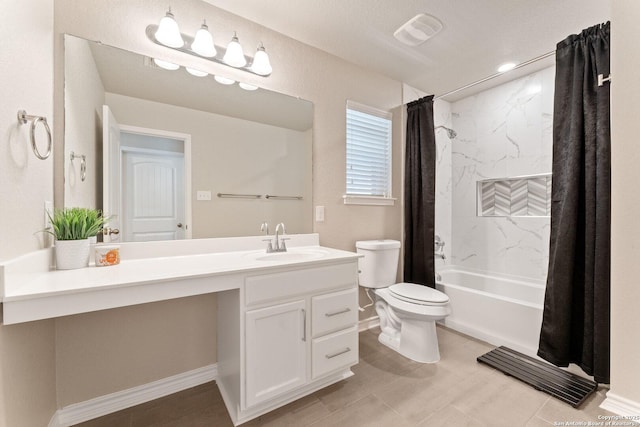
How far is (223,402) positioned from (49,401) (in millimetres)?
772

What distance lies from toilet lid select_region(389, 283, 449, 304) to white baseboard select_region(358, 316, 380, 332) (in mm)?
514

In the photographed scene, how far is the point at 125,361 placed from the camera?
143 centimetres

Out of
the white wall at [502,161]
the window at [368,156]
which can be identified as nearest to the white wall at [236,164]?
the window at [368,156]

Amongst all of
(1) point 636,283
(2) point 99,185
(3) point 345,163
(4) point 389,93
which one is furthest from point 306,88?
(1) point 636,283

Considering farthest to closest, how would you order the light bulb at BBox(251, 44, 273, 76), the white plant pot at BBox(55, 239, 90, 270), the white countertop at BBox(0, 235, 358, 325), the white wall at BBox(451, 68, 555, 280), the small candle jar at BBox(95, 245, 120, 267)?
the white wall at BBox(451, 68, 555, 280)
the light bulb at BBox(251, 44, 273, 76)
the small candle jar at BBox(95, 245, 120, 267)
the white plant pot at BBox(55, 239, 90, 270)
the white countertop at BBox(0, 235, 358, 325)

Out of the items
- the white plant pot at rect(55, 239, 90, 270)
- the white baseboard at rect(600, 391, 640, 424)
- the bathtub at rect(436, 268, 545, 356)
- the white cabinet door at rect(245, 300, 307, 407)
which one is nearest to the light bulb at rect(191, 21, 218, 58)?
the white plant pot at rect(55, 239, 90, 270)

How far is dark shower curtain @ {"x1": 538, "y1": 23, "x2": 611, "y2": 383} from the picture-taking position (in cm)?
145

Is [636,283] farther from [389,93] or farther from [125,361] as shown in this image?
[125,361]

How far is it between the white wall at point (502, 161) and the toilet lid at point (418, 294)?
126cm

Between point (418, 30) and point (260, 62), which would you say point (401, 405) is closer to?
point (260, 62)

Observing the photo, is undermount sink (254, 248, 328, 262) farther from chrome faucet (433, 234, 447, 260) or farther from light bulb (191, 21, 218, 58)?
chrome faucet (433, 234, 447, 260)

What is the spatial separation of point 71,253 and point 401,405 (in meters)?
1.81

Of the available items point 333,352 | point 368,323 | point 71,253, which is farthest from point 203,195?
point 368,323

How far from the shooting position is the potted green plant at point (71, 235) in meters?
1.17
